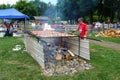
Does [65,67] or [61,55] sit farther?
[61,55]

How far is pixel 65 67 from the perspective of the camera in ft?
31.4

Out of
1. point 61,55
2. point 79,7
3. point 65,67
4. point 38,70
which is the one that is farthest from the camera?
point 79,7

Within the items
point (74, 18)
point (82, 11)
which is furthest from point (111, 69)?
point (74, 18)

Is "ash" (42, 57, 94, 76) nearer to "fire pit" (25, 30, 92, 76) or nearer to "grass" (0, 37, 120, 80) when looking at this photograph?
"fire pit" (25, 30, 92, 76)

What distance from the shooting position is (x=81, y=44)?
11.3m

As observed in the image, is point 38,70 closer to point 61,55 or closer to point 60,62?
point 60,62

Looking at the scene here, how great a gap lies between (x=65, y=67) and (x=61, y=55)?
5.19 ft

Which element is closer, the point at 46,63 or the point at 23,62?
the point at 46,63

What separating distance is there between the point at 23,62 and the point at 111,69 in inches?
136

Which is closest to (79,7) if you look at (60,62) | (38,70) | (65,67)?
(60,62)

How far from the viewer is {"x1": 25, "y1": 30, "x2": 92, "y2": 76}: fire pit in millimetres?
9422

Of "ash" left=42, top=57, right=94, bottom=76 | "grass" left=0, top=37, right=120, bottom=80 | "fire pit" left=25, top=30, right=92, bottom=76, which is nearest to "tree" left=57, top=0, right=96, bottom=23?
"fire pit" left=25, top=30, right=92, bottom=76

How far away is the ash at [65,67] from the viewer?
898 cm

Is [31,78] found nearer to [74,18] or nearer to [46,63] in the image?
[46,63]
